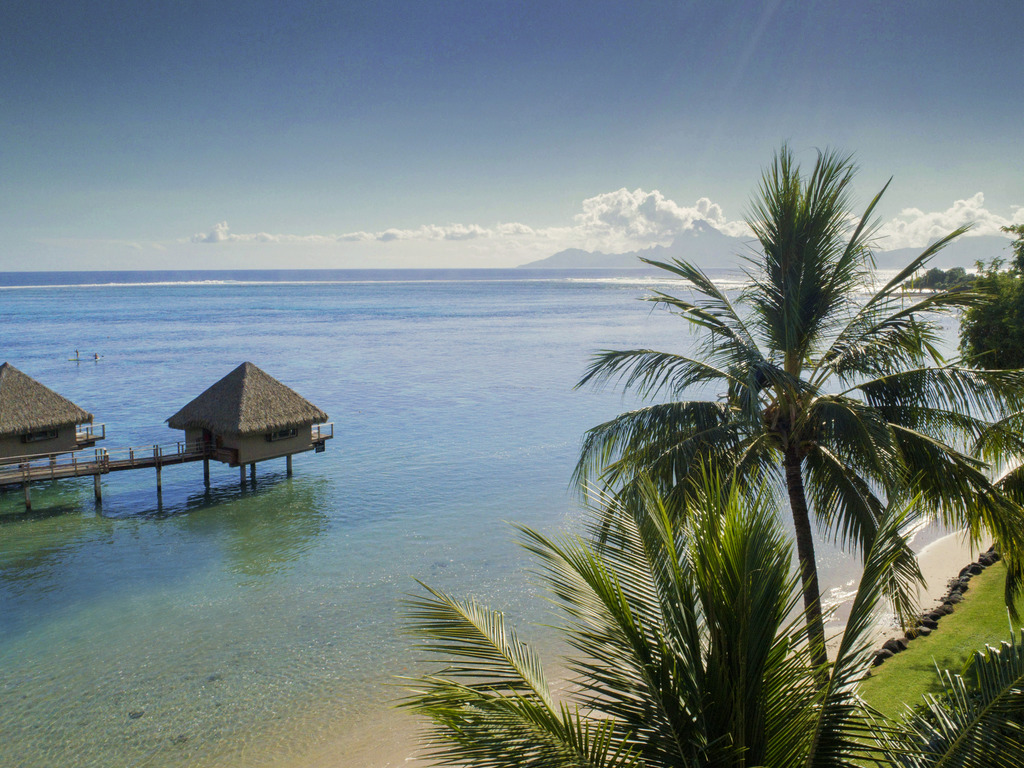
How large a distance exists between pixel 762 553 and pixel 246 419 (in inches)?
875

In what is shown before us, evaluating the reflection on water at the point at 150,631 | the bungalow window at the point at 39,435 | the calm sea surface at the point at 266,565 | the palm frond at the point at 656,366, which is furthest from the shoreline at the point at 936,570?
the bungalow window at the point at 39,435

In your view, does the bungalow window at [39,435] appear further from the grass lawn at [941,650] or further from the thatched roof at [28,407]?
the grass lawn at [941,650]

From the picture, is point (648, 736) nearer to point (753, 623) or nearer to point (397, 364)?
point (753, 623)

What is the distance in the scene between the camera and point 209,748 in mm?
11195

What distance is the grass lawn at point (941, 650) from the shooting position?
382 inches

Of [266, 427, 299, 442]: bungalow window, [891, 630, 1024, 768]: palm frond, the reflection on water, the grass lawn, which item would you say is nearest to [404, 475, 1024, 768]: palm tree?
[891, 630, 1024, 768]: palm frond

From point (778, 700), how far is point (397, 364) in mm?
52374

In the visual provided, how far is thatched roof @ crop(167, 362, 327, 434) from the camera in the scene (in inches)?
Result: 944

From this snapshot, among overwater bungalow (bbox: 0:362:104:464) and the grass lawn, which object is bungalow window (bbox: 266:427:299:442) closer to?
overwater bungalow (bbox: 0:362:104:464)

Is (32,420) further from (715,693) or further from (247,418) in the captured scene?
(715,693)

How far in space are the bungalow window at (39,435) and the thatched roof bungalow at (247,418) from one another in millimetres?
3652

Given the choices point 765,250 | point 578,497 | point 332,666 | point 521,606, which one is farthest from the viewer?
point 578,497

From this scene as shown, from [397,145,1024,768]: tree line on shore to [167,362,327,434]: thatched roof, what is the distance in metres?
18.2

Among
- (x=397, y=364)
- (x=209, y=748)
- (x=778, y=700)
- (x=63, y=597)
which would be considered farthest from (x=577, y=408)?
(x=778, y=700)
